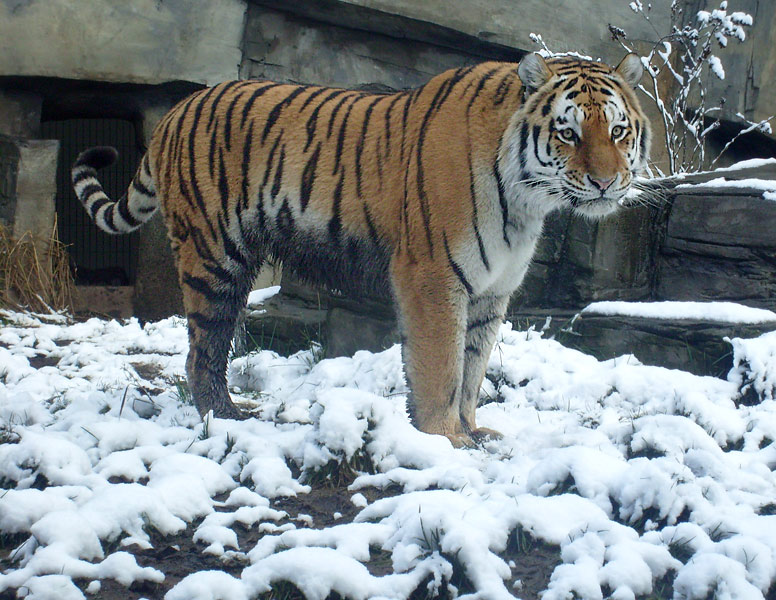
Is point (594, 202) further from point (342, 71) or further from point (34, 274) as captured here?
point (34, 274)

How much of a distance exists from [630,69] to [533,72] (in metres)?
0.45

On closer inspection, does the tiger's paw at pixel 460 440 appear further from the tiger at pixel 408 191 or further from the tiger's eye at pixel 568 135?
the tiger's eye at pixel 568 135

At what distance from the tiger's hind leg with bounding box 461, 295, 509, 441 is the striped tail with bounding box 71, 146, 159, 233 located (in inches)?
67.8

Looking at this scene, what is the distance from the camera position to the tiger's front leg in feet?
11.1

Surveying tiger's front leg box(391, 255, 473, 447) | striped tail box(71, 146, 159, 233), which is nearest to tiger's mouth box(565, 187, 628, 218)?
tiger's front leg box(391, 255, 473, 447)

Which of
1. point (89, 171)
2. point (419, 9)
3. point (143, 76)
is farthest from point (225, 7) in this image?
point (89, 171)

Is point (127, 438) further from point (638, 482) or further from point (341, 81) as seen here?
point (341, 81)

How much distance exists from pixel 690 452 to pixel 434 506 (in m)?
1.00

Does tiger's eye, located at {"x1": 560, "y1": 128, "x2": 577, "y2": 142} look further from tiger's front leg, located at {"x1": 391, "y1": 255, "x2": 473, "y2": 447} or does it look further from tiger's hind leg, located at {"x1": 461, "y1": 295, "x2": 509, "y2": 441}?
tiger's hind leg, located at {"x1": 461, "y1": 295, "x2": 509, "y2": 441}

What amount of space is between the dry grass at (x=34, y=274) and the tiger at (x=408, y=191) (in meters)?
2.34

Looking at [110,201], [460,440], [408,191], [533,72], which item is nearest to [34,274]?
[110,201]

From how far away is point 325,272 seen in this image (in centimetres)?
383

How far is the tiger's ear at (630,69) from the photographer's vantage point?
11.3 ft

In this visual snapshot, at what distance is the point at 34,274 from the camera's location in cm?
645
